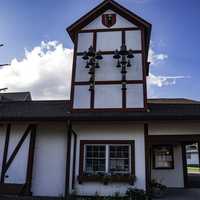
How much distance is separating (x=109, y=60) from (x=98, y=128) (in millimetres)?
2865

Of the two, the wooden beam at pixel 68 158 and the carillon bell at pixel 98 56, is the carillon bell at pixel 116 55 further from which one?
the wooden beam at pixel 68 158

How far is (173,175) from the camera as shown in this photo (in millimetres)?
12062

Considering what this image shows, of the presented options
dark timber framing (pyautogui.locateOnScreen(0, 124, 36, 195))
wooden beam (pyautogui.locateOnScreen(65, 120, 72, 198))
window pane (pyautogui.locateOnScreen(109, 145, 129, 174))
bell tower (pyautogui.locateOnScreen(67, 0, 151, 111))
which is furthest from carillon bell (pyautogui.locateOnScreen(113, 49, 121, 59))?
dark timber framing (pyautogui.locateOnScreen(0, 124, 36, 195))

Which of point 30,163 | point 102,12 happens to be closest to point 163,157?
point 30,163

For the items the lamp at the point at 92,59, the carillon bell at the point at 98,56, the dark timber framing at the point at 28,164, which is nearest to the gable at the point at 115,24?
the lamp at the point at 92,59

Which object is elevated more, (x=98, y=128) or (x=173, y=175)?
(x=98, y=128)

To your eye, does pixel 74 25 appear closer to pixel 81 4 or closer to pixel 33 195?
pixel 81 4

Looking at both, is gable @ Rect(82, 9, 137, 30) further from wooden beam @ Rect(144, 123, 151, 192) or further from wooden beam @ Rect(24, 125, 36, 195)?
wooden beam @ Rect(24, 125, 36, 195)

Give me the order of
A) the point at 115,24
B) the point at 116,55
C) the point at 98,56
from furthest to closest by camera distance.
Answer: the point at 115,24 → the point at 98,56 → the point at 116,55

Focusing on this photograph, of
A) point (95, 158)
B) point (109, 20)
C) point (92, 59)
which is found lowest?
point (95, 158)

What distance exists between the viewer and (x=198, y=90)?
18906 millimetres

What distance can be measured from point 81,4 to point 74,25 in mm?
953

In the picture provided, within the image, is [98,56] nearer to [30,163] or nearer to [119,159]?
[119,159]

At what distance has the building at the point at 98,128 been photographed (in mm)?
8945
